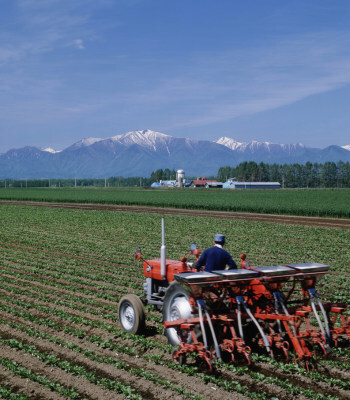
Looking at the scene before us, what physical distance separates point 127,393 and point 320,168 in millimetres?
197412

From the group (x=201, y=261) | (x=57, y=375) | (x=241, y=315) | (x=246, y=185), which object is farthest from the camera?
(x=246, y=185)

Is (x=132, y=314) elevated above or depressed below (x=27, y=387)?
above

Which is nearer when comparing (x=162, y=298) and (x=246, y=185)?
(x=162, y=298)

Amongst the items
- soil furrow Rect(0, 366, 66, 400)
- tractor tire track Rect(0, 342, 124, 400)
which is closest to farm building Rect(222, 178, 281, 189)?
tractor tire track Rect(0, 342, 124, 400)

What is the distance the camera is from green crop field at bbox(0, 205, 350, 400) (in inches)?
262

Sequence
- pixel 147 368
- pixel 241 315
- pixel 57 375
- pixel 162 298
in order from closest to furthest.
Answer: pixel 57 375, pixel 147 368, pixel 241 315, pixel 162 298

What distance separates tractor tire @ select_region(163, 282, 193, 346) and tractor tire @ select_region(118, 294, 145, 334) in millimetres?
668

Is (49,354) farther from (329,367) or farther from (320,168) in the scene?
(320,168)

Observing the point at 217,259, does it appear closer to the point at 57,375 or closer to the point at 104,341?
the point at 104,341

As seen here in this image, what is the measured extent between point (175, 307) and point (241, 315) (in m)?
1.15

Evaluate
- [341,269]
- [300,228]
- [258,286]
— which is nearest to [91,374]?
[258,286]

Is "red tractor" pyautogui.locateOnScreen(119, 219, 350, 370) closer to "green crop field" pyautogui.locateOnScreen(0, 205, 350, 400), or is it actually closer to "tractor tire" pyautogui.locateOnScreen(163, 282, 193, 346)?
"tractor tire" pyautogui.locateOnScreen(163, 282, 193, 346)

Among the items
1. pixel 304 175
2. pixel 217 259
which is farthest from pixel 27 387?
pixel 304 175

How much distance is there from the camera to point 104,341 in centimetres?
850
